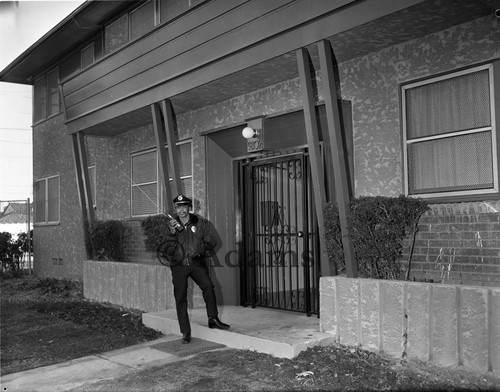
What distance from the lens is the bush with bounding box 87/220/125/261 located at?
37.6 feet

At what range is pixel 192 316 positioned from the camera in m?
8.28

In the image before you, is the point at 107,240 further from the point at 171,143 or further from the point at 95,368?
the point at 95,368

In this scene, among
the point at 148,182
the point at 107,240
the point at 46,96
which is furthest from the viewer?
the point at 46,96

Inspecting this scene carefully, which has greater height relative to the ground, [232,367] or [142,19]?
[142,19]

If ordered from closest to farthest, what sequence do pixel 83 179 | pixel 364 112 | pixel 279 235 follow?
pixel 364 112
pixel 279 235
pixel 83 179

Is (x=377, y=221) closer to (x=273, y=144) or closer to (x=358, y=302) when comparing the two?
(x=358, y=302)

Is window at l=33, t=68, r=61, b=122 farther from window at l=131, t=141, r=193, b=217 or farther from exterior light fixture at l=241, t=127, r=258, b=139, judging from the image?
exterior light fixture at l=241, t=127, r=258, b=139

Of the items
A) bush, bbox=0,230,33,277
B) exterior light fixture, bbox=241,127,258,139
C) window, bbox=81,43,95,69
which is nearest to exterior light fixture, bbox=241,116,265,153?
exterior light fixture, bbox=241,127,258,139

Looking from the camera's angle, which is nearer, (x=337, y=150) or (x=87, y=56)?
(x=337, y=150)

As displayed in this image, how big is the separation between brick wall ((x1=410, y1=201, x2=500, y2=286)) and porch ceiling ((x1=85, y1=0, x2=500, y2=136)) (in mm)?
1925

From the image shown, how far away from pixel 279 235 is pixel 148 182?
3.85 metres

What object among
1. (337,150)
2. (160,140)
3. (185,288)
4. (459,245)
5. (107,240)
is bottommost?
(185,288)

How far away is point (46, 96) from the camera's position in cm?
1619

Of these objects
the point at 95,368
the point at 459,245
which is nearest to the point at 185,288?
the point at 95,368
